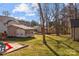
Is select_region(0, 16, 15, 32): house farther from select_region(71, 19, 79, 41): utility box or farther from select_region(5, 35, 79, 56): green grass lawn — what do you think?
select_region(71, 19, 79, 41): utility box

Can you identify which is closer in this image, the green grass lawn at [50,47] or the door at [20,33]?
the green grass lawn at [50,47]

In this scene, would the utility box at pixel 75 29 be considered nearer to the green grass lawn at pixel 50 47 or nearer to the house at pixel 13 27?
the green grass lawn at pixel 50 47

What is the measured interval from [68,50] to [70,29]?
13.8 inches

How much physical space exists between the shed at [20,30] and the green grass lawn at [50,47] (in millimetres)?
83

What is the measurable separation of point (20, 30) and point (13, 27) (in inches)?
4.9

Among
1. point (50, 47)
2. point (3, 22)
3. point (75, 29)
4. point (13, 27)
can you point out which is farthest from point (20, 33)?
point (75, 29)

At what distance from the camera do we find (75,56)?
7289mm

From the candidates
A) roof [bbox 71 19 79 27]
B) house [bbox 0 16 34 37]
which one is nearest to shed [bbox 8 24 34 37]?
house [bbox 0 16 34 37]

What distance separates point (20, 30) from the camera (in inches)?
293

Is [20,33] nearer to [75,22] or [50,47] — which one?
[50,47]

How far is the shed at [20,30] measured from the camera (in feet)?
24.3

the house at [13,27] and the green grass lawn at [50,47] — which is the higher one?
the house at [13,27]

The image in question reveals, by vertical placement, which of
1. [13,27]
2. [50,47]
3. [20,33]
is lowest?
[50,47]

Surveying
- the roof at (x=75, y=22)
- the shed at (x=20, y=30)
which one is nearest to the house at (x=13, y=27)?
the shed at (x=20, y=30)
